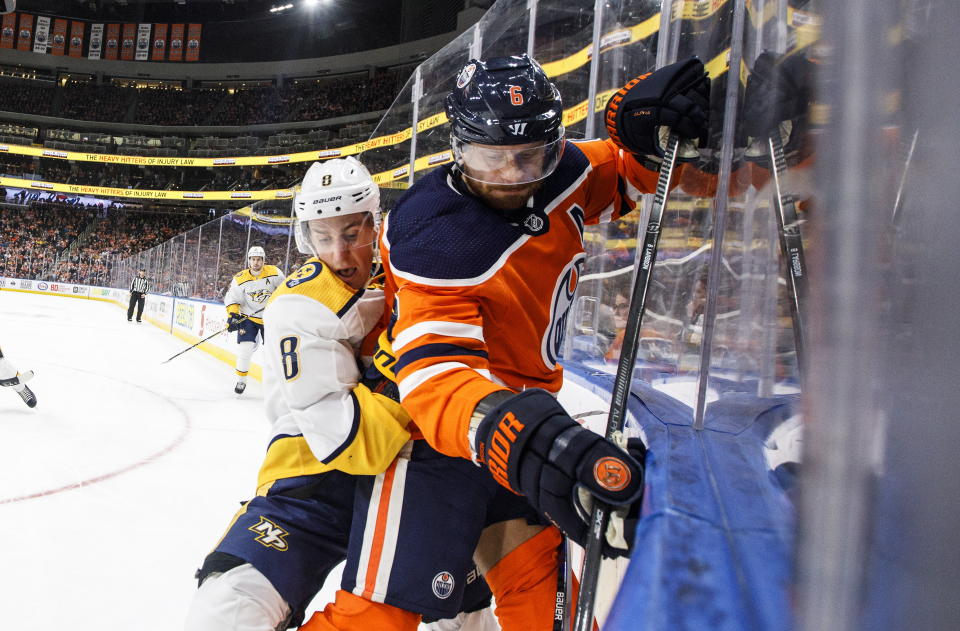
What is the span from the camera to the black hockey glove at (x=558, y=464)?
2.32 ft

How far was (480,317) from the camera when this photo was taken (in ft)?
3.36

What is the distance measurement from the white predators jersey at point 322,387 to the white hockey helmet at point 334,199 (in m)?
Result: 0.21

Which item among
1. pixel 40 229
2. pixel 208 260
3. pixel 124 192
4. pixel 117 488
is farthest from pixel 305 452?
pixel 40 229

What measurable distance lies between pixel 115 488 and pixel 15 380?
1.81m

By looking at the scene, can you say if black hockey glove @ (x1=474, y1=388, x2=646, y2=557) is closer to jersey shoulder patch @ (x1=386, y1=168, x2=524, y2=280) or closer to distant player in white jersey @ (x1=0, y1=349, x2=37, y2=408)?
jersey shoulder patch @ (x1=386, y1=168, x2=524, y2=280)

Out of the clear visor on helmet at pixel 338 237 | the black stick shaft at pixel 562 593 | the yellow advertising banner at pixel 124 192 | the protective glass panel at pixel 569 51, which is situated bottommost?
the black stick shaft at pixel 562 593

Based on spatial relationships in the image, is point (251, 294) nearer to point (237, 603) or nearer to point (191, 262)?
point (237, 603)

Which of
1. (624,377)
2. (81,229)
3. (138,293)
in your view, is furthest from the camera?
(81,229)

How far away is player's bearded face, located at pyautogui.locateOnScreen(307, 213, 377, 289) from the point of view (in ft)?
4.76

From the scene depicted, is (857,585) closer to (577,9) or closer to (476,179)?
(476,179)

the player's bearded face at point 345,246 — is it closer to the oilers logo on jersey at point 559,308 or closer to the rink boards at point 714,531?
the oilers logo on jersey at point 559,308

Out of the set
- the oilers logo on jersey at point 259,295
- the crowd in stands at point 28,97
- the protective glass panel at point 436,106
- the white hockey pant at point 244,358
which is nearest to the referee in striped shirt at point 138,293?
the oilers logo on jersey at point 259,295

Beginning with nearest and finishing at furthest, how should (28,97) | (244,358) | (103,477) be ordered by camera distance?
1. (103,477)
2. (244,358)
3. (28,97)

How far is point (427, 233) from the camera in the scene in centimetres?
106
